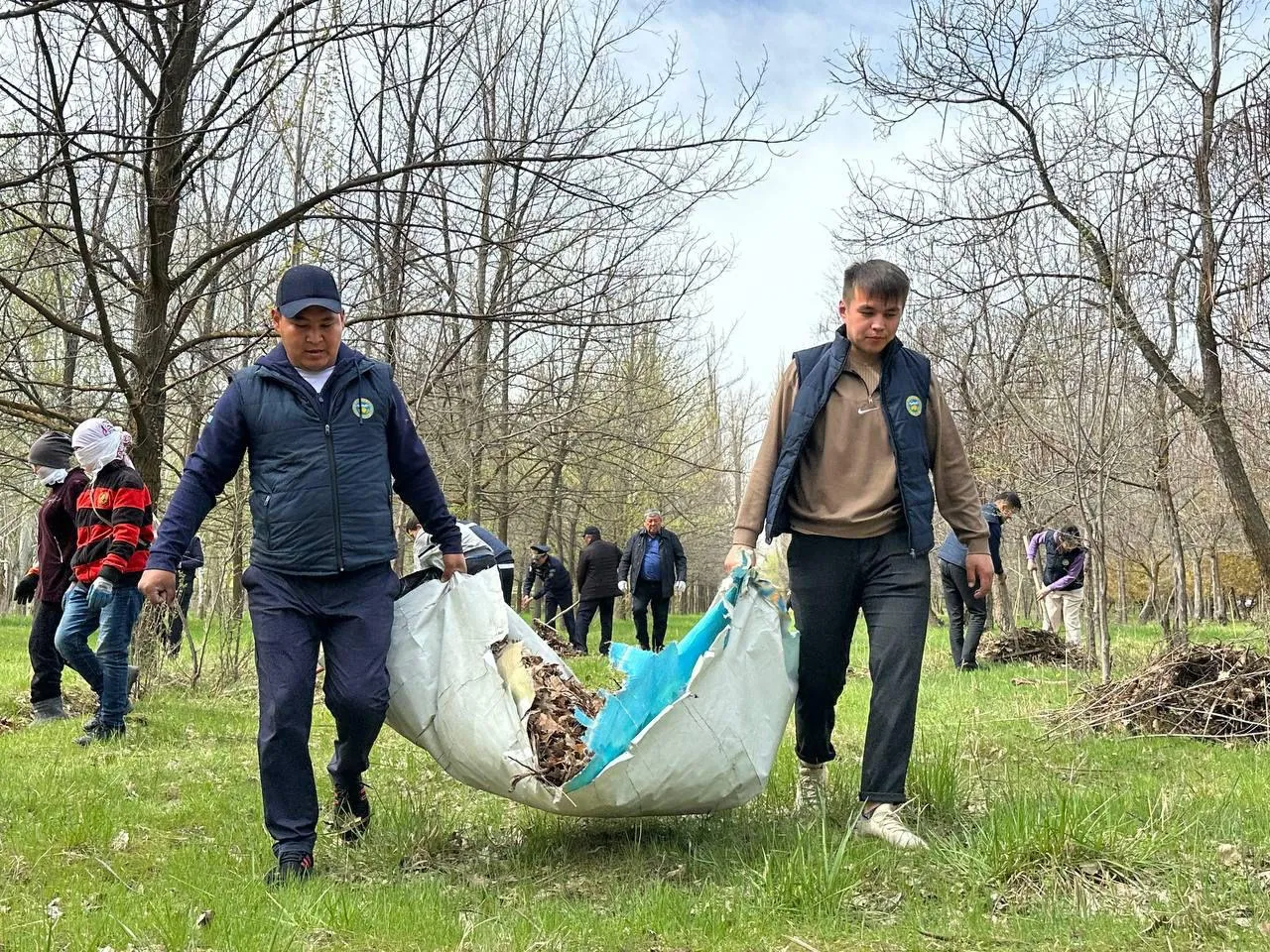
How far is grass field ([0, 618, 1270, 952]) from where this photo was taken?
2.89 meters

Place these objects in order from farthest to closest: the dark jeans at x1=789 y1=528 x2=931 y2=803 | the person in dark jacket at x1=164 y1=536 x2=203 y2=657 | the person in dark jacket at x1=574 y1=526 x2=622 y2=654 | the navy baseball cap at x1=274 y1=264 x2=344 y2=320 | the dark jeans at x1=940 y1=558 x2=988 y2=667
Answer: the person in dark jacket at x1=574 y1=526 x2=622 y2=654 → the dark jeans at x1=940 y1=558 x2=988 y2=667 → the person in dark jacket at x1=164 y1=536 x2=203 y2=657 → the dark jeans at x1=789 y1=528 x2=931 y2=803 → the navy baseball cap at x1=274 y1=264 x2=344 y2=320

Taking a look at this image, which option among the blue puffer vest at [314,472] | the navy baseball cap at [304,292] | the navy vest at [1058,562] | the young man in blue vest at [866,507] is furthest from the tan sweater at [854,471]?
the navy vest at [1058,562]

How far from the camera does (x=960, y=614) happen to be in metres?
11.2

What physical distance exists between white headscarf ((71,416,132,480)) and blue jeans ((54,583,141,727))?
0.70 metres

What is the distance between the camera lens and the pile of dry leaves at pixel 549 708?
142 inches

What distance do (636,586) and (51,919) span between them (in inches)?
436

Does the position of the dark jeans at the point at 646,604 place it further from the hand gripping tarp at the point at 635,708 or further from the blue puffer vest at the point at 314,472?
the blue puffer vest at the point at 314,472

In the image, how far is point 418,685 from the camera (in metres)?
3.85

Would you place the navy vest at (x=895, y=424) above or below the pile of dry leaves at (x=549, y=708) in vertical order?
above

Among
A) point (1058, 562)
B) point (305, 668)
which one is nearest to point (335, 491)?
point (305, 668)

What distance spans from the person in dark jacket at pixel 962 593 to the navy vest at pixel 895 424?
→ 21.8 ft

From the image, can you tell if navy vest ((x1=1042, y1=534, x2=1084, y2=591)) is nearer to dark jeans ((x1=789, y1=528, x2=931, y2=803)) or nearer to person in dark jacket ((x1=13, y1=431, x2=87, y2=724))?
dark jeans ((x1=789, y1=528, x2=931, y2=803))

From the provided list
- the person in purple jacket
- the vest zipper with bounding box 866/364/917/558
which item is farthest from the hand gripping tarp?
the person in purple jacket

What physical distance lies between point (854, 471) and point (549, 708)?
1.38 meters
